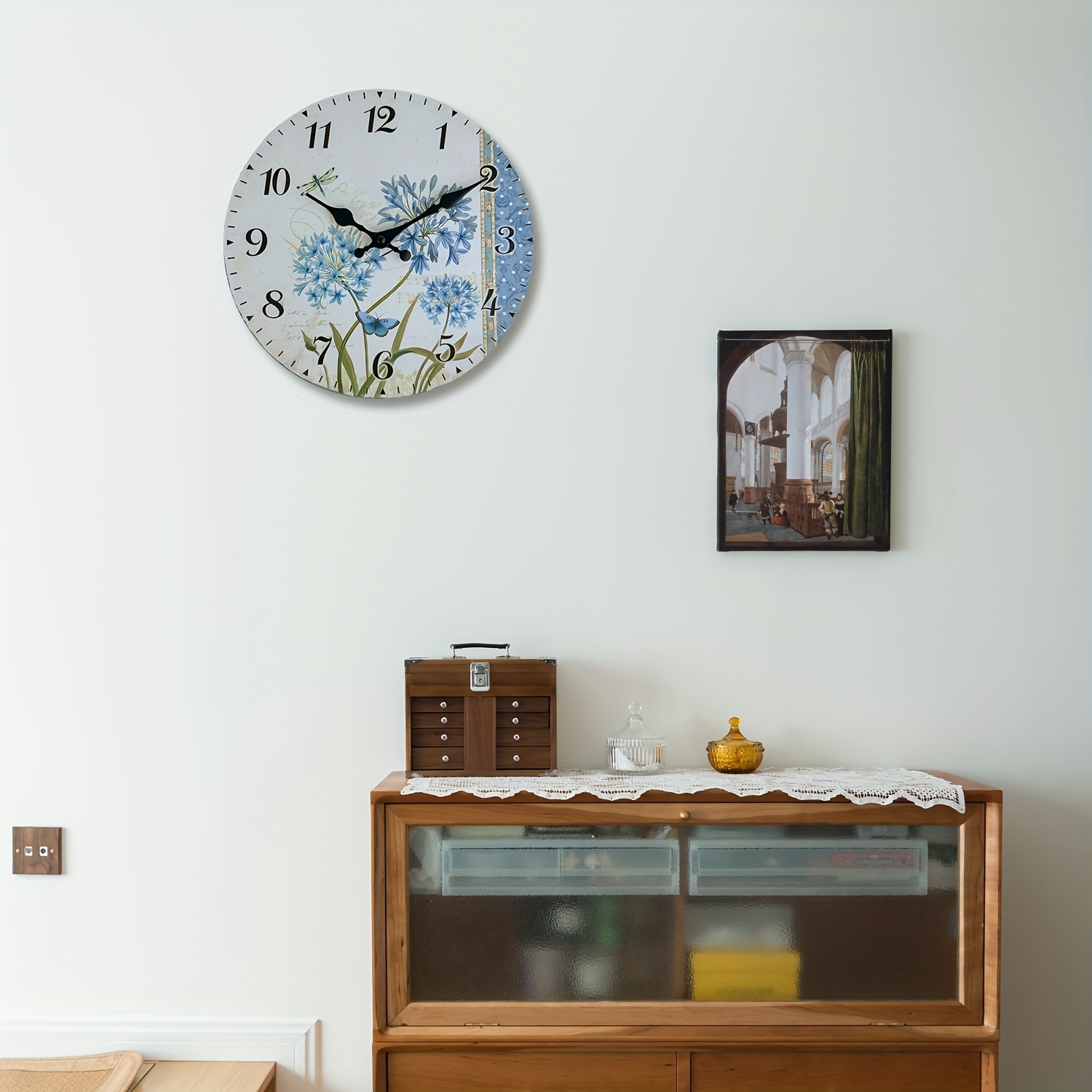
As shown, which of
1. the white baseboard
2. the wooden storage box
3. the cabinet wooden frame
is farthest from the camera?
the white baseboard

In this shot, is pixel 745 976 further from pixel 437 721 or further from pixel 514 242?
pixel 514 242

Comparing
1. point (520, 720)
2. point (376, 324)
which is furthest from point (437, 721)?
point (376, 324)

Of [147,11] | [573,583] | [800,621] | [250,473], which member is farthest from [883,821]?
[147,11]

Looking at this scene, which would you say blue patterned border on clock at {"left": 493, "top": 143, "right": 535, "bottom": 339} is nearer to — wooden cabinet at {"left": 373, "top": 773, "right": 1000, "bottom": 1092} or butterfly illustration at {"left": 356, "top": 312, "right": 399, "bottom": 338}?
butterfly illustration at {"left": 356, "top": 312, "right": 399, "bottom": 338}

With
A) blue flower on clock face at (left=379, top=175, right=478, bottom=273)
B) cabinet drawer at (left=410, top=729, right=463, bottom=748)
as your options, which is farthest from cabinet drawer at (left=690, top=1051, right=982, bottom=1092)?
blue flower on clock face at (left=379, top=175, right=478, bottom=273)

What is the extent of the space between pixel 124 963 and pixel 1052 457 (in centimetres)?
214

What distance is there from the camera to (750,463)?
1.90 meters

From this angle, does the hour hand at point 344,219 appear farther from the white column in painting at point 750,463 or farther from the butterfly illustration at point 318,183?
the white column in painting at point 750,463

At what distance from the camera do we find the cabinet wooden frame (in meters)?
1.62

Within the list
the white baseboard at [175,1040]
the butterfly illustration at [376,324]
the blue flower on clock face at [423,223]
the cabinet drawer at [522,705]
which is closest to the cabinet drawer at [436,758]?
the cabinet drawer at [522,705]

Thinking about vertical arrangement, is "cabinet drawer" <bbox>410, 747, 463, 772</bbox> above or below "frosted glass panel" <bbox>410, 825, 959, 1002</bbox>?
above

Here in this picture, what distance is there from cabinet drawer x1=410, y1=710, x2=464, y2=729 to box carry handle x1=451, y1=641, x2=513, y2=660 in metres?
0.11

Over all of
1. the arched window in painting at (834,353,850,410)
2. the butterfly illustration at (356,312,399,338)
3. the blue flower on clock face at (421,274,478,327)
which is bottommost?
the arched window in painting at (834,353,850,410)

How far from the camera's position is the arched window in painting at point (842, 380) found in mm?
1897
